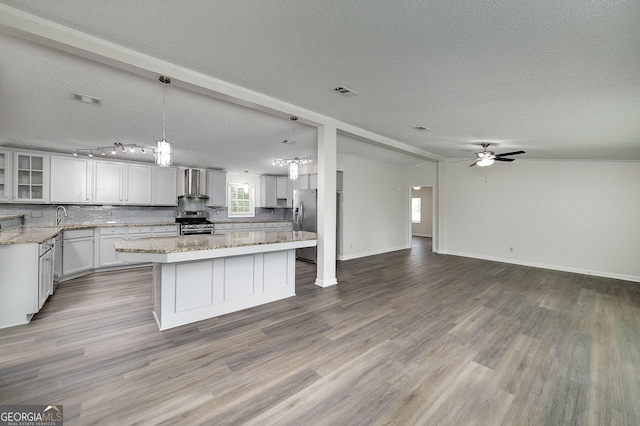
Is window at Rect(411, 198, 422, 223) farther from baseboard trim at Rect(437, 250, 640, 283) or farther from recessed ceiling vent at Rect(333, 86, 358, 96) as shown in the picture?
recessed ceiling vent at Rect(333, 86, 358, 96)

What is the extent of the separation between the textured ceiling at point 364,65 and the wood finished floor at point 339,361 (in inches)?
99.4

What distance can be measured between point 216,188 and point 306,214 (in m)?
2.95

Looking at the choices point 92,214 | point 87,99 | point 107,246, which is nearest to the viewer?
point 87,99

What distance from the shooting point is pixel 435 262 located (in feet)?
20.5

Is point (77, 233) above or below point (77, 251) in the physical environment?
above

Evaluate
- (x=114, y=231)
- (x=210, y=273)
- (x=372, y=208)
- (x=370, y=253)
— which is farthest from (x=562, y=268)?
(x=114, y=231)

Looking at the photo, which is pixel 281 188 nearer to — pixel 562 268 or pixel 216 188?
pixel 216 188

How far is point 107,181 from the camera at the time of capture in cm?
555

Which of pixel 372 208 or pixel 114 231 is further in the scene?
pixel 372 208

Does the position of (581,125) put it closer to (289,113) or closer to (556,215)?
(556,215)

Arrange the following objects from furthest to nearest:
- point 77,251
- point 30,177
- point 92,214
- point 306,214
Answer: point 306,214, point 92,214, point 30,177, point 77,251

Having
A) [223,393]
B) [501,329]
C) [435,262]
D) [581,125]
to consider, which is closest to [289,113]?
[223,393]

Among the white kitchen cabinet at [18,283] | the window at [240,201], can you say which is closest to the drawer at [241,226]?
the window at [240,201]

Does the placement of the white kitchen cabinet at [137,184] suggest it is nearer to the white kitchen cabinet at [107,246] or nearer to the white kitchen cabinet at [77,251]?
the white kitchen cabinet at [107,246]
